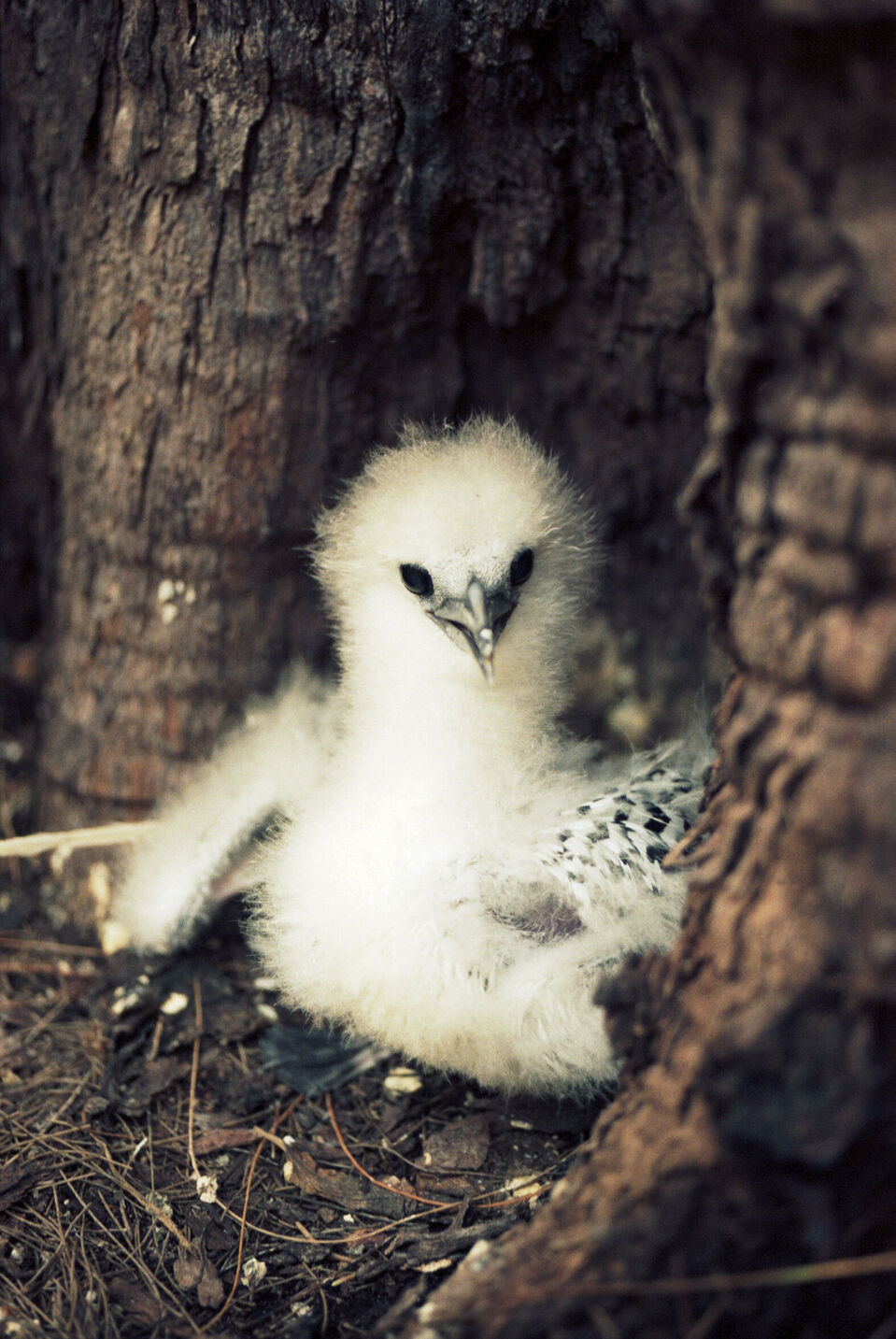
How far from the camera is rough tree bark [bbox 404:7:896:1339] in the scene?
3.61 ft

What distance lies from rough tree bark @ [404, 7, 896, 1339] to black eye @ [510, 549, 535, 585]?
2.68ft

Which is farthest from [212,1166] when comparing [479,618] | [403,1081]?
[479,618]

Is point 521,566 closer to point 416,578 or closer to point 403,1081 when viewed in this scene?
point 416,578

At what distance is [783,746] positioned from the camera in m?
1.31

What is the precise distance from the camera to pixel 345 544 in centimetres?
243

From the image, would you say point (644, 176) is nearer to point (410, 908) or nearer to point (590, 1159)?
point (410, 908)

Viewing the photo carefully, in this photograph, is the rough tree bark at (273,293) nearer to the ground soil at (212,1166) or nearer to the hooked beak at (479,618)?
the ground soil at (212,1166)

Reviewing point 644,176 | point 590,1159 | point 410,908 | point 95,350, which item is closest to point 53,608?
point 95,350

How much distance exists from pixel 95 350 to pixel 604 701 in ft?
6.49

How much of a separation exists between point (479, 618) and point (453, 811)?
0.43 meters

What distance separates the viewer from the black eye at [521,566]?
2238mm

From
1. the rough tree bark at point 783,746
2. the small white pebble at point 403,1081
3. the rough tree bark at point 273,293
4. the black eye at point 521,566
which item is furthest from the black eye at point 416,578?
the small white pebble at point 403,1081

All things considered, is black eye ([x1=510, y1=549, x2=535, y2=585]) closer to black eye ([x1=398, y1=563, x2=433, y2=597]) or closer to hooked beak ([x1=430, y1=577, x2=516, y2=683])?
hooked beak ([x1=430, y1=577, x2=516, y2=683])

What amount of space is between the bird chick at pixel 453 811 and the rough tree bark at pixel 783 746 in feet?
1.65
